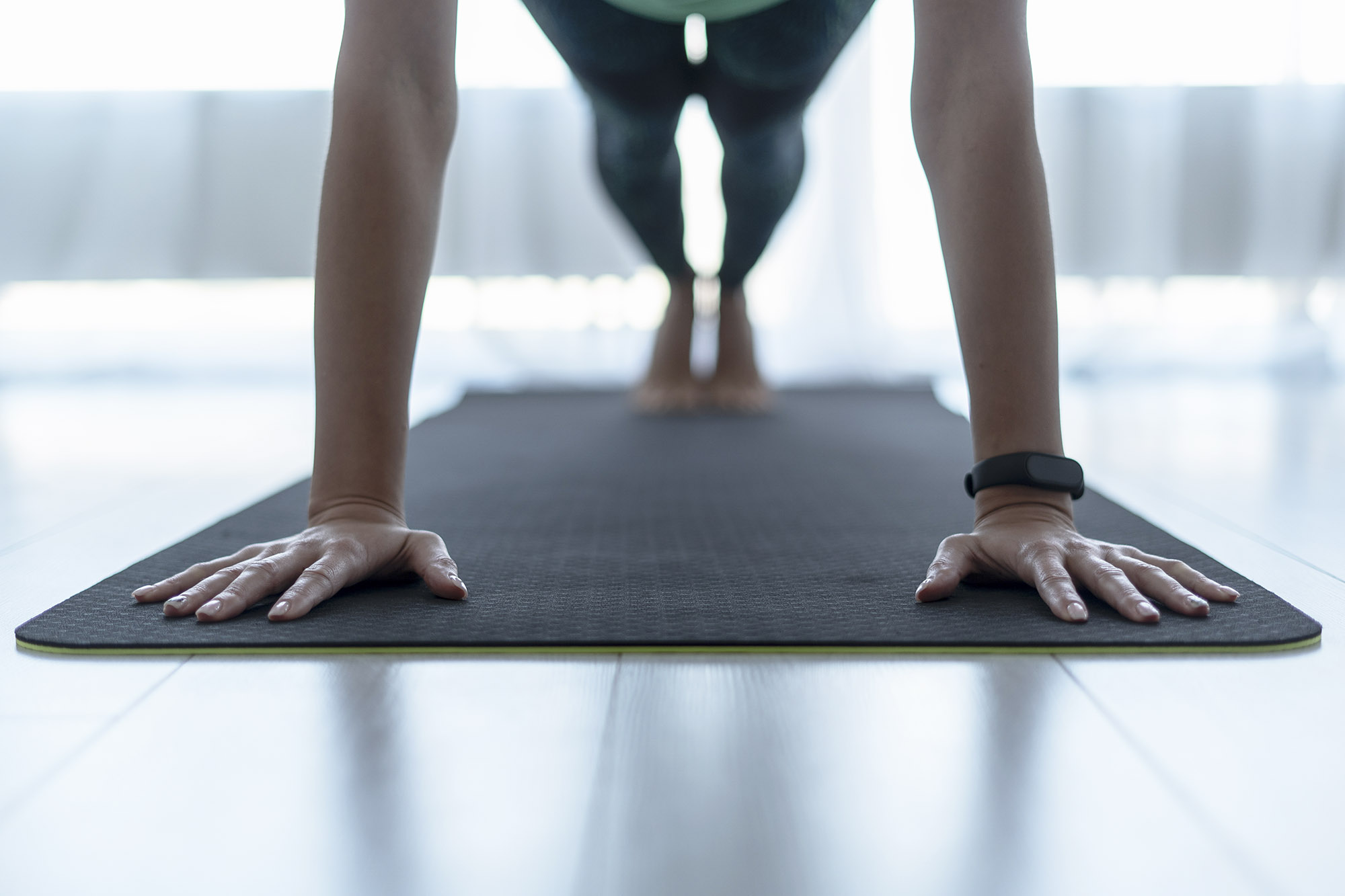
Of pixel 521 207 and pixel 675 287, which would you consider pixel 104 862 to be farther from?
pixel 521 207

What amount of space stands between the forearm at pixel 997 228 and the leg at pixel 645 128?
676 millimetres

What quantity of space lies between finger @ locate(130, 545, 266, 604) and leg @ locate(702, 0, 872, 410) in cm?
98

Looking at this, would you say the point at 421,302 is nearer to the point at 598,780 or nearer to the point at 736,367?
the point at 598,780

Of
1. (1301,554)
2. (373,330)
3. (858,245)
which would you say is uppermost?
(858,245)

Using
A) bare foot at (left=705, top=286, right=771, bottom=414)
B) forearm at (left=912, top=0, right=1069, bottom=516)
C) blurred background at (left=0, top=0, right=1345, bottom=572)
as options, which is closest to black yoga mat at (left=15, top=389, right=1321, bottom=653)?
forearm at (left=912, top=0, right=1069, bottom=516)

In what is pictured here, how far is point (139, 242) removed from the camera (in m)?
2.68

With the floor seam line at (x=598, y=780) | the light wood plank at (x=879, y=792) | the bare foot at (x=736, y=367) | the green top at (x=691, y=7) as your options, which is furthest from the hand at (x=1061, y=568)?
the bare foot at (x=736, y=367)

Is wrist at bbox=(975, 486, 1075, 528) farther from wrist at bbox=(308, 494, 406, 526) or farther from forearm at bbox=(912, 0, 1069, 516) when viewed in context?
wrist at bbox=(308, 494, 406, 526)

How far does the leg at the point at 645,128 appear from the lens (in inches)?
54.1

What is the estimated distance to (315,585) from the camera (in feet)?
2.25

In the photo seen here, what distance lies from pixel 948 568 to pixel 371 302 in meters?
0.44

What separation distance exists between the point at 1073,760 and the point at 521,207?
7.69 ft

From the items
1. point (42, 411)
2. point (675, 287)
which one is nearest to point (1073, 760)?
point (675, 287)

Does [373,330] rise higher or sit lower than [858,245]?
lower
